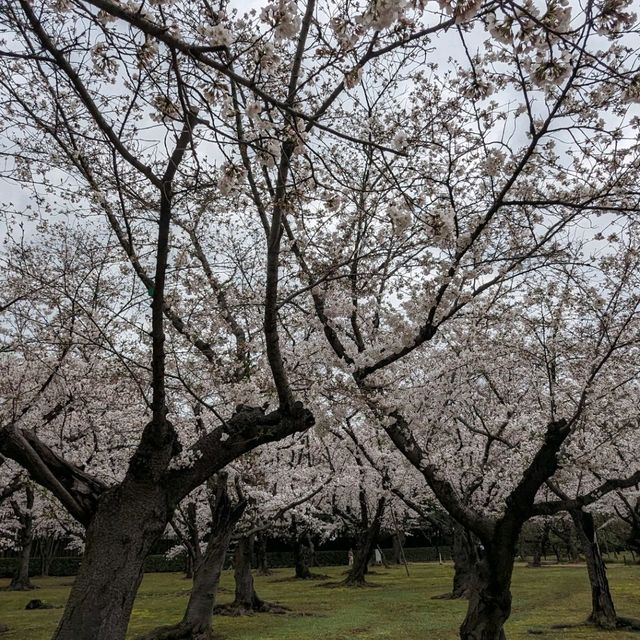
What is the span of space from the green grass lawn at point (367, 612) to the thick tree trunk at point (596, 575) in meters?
0.54

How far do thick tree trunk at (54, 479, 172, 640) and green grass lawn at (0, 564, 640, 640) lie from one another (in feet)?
27.2

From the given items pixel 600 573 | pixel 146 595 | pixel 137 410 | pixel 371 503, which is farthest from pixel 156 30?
pixel 146 595

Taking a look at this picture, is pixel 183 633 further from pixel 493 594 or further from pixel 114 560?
pixel 114 560

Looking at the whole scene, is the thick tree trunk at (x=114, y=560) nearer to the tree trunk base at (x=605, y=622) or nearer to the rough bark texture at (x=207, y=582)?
the rough bark texture at (x=207, y=582)

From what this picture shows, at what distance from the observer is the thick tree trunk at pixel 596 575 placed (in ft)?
41.0

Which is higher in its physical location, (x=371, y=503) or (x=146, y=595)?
(x=371, y=503)

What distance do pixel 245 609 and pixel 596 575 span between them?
29.9 feet

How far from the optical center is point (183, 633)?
1055 centimetres

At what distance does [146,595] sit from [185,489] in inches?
798

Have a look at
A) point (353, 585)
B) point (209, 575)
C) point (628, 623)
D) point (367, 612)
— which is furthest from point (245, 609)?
point (628, 623)

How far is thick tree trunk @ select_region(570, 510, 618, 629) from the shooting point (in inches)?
492

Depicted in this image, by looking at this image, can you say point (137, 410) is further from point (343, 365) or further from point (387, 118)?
point (387, 118)

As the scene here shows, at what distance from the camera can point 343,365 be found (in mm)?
7910

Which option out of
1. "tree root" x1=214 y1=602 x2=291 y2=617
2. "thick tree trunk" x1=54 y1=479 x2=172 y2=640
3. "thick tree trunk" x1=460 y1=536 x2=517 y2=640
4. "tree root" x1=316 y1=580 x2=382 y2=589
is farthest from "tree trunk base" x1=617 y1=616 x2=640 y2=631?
"tree root" x1=316 y1=580 x2=382 y2=589
